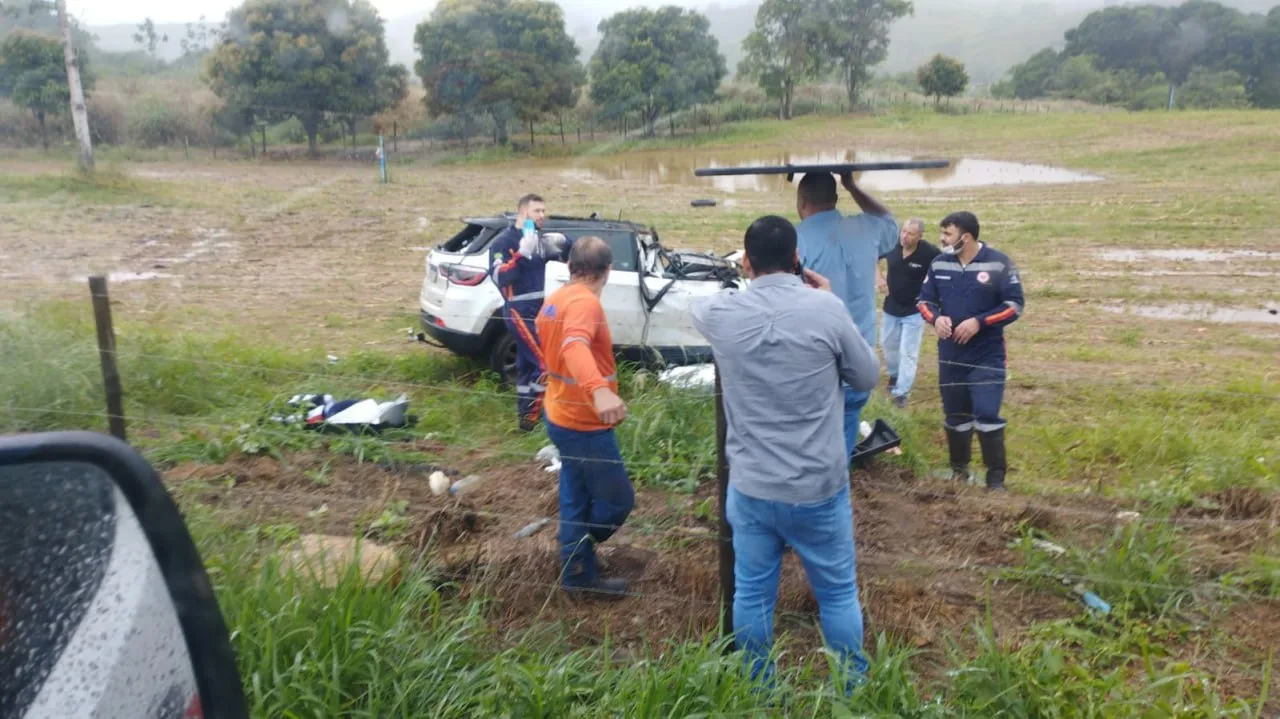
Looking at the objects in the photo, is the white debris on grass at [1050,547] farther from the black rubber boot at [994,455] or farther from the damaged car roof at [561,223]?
the damaged car roof at [561,223]

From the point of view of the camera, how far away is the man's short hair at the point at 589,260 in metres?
3.94

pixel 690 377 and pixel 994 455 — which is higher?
pixel 690 377

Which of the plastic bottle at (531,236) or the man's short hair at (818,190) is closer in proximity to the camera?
the man's short hair at (818,190)

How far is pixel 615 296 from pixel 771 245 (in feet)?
15.2

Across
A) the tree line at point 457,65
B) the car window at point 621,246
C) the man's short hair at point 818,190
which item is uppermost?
the tree line at point 457,65

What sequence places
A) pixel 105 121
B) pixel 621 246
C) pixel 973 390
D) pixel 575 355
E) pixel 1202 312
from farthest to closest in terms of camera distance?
pixel 105 121 → pixel 1202 312 → pixel 621 246 → pixel 973 390 → pixel 575 355

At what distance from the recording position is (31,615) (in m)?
1.37

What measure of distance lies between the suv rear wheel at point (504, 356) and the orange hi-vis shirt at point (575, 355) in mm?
3453

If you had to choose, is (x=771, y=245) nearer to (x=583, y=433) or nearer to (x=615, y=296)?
(x=583, y=433)

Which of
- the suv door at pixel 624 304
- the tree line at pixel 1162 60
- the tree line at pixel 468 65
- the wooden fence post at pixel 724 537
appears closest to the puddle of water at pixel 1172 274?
the suv door at pixel 624 304

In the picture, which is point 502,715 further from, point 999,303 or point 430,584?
point 999,303

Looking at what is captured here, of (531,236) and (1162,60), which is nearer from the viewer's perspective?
(531,236)

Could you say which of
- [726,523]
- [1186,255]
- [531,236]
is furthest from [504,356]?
[1186,255]

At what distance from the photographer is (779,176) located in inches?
912
